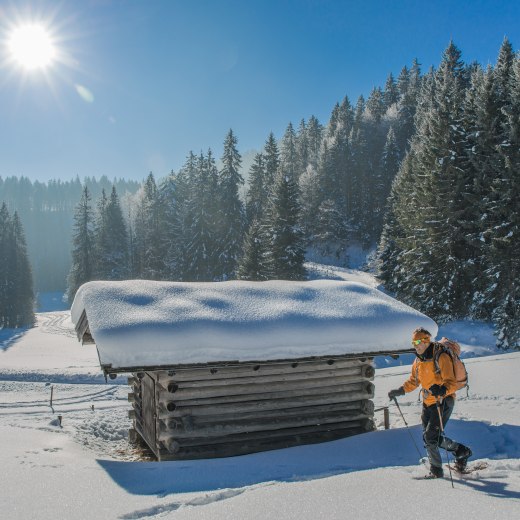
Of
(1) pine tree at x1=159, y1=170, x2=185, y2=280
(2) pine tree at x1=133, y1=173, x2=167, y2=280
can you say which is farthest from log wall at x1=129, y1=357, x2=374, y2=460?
(2) pine tree at x1=133, y1=173, x2=167, y2=280

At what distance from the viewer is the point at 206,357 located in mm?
8938

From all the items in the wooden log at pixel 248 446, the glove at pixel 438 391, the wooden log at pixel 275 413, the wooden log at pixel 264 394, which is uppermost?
the glove at pixel 438 391

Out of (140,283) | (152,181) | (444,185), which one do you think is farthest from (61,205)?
(140,283)

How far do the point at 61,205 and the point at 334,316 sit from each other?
195310 mm

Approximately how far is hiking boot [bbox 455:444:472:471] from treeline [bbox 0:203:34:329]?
65.3 meters

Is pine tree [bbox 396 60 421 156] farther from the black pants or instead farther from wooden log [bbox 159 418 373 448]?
the black pants

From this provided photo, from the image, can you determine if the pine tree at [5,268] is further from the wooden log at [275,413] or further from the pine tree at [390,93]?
the pine tree at [390,93]

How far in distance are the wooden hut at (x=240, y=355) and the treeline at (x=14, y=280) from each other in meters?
59.6

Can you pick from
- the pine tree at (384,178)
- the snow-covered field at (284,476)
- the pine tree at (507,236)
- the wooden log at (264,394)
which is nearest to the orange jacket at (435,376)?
the snow-covered field at (284,476)

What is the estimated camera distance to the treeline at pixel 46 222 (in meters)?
132

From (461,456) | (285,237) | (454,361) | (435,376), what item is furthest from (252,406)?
(285,237)

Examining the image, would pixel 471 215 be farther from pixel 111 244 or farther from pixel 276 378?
pixel 111 244

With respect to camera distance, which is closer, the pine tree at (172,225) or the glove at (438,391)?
the glove at (438,391)

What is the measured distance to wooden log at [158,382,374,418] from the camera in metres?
9.57
